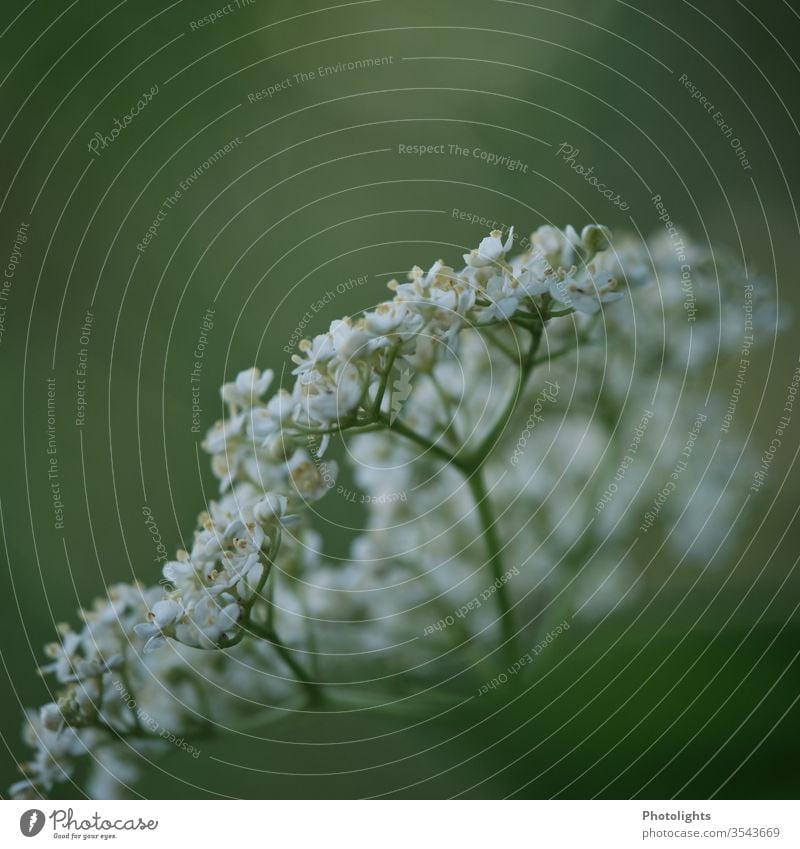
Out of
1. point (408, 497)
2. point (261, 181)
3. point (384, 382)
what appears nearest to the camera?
point (384, 382)

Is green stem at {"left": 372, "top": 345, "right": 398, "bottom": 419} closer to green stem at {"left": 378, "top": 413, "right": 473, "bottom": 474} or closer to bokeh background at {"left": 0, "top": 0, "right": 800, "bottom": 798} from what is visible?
green stem at {"left": 378, "top": 413, "right": 473, "bottom": 474}

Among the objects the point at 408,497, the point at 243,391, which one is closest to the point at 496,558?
the point at 408,497

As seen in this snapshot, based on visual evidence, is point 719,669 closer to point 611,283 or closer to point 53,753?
point 611,283
